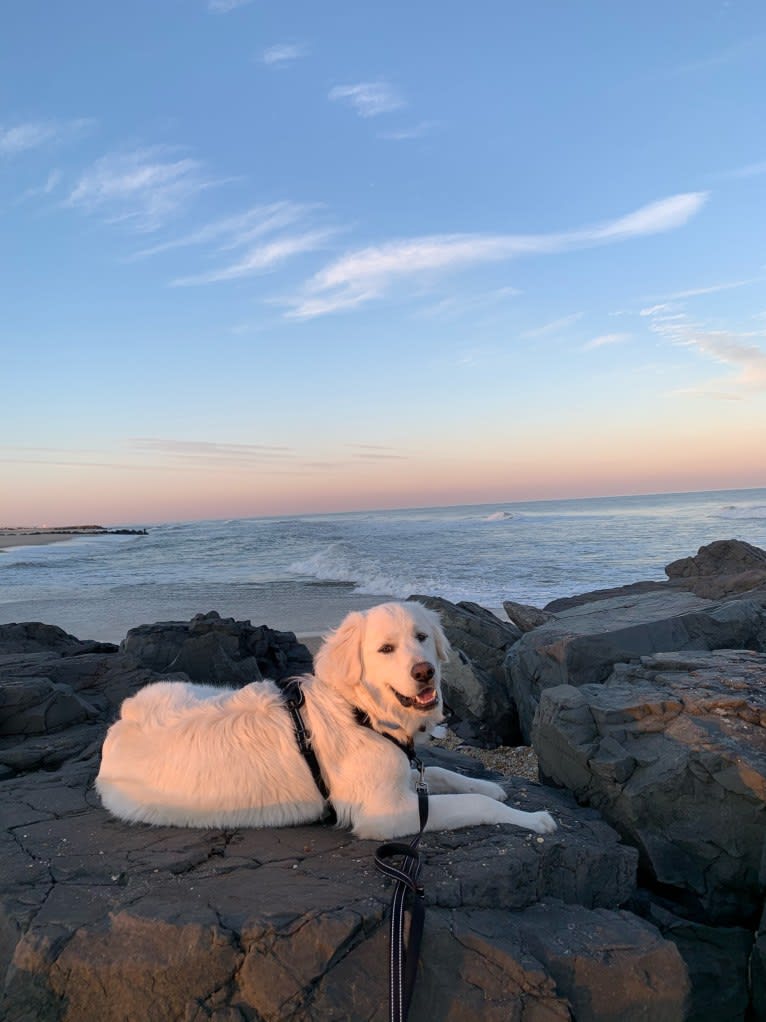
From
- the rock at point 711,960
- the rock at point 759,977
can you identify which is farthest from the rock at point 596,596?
the rock at point 759,977

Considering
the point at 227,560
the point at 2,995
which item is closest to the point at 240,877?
the point at 2,995

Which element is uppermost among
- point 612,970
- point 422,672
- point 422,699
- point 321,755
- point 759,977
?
point 422,672

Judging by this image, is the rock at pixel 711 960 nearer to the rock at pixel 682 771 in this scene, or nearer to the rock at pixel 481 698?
the rock at pixel 682 771

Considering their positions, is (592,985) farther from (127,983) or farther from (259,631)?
(259,631)

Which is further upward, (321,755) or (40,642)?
(321,755)

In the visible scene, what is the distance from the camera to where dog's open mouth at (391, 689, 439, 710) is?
3.49 meters

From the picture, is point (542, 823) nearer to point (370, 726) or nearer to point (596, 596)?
point (370, 726)

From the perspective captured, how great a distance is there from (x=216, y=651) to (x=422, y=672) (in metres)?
4.95

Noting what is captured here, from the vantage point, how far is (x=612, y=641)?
6.50 meters

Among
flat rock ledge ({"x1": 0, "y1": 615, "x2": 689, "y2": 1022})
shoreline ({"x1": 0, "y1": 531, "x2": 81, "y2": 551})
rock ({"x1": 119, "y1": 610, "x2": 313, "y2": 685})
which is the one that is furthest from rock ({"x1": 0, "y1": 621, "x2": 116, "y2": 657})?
shoreline ({"x1": 0, "y1": 531, "x2": 81, "y2": 551})

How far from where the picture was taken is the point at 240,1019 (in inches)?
95.4

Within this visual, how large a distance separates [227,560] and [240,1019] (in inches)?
1222

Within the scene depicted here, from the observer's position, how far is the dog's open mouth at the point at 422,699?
349 cm

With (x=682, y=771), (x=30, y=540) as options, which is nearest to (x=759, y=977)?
(x=682, y=771)
